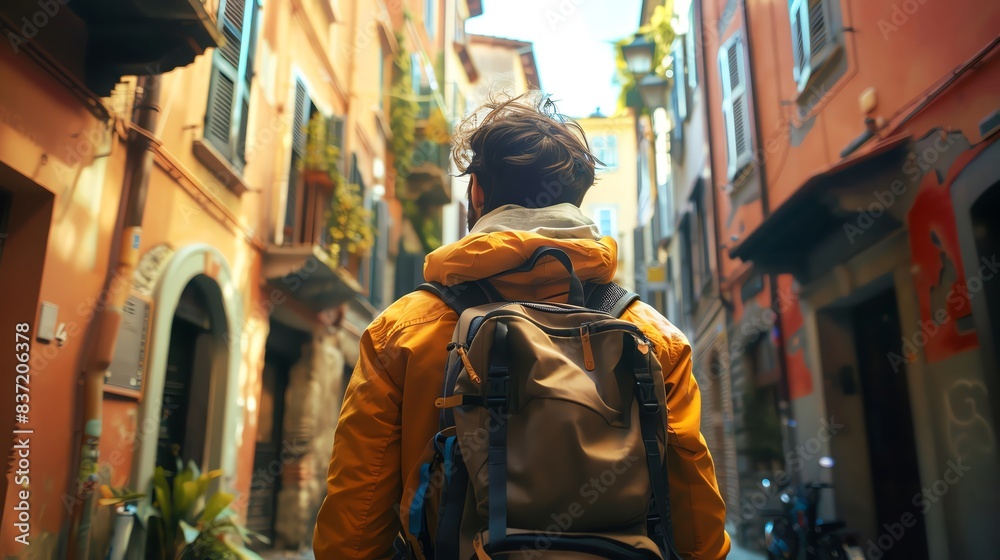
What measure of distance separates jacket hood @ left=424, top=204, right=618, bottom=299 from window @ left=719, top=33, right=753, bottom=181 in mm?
7726

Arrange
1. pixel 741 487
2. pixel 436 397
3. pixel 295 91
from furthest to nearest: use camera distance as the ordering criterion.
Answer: pixel 741 487, pixel 295 91, pixel 436 397

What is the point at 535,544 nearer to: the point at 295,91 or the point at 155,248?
the point at 155,248

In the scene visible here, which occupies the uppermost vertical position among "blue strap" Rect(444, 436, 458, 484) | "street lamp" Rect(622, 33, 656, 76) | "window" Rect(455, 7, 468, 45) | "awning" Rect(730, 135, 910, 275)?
"window" Rect(455, 7, 468, 45)

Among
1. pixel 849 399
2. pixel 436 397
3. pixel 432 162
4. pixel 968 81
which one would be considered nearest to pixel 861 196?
pixel 968 81

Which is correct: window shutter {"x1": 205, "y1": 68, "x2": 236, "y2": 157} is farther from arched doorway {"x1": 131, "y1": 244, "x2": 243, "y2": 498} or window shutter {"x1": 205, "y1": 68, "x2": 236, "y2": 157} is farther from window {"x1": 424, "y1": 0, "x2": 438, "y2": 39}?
window {"x1": 424, "y1": 0, "x2": 438, "y2": 39}

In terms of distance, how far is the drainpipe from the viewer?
14.8 feet

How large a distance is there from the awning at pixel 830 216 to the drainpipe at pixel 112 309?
4598 millimetres

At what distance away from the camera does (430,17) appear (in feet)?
59.5

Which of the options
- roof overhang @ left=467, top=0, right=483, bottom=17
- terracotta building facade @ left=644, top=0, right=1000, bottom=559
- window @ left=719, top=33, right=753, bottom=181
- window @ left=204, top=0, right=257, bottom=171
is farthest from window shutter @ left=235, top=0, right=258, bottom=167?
roof overhang @ left=467, top=0, right=483, bottom=17

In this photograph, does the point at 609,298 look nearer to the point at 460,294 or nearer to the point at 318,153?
the point at 460,294

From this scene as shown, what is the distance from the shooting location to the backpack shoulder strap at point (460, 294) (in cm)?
173

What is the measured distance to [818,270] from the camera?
7.08 m

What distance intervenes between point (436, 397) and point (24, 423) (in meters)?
3.36

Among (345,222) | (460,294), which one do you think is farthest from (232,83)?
(460,294)
